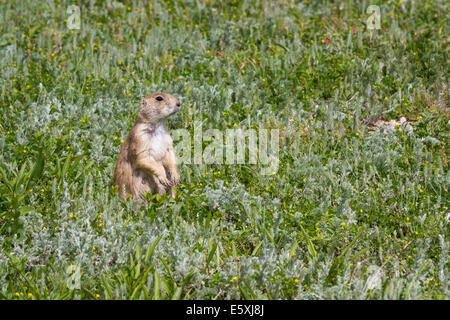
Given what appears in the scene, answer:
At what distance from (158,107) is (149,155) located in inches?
23.2

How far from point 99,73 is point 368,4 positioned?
527 cm

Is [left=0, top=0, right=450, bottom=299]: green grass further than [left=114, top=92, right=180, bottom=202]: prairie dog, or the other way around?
[left=114, top=92, right=180, bottom=202]: prairie dog

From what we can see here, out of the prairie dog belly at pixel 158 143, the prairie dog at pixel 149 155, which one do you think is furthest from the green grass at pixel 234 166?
the prairie dog belly at pixel 158 143

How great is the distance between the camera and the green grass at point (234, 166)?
5715 millimetres

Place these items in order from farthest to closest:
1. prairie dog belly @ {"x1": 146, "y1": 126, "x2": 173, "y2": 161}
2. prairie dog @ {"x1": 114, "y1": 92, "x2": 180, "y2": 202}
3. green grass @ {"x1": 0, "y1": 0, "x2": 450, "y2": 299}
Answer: prairie dog belly @ {"x1": 146, "y1": 126, "x2": 173, "y2": 161} < prairie dog @ {"x1": 114, "y1": 92, "x2": 180, "y2": 202} < green grass @ {"x1": 0, "y1": 0, "x2": 450, "y2": 299}

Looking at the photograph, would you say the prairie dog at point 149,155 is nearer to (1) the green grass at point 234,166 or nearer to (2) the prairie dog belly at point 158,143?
(2) the prairie dog belly at point 158,143

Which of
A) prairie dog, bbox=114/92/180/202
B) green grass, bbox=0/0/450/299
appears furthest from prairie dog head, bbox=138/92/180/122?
green grass, bbox=0/0/450/299

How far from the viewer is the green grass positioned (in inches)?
225

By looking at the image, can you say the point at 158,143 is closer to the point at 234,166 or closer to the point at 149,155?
the point at 149,155

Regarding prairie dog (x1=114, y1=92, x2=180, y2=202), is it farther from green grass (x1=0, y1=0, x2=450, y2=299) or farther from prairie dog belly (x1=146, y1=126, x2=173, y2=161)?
green grass (x1=0, y1=0, x2=450, y2=299)
